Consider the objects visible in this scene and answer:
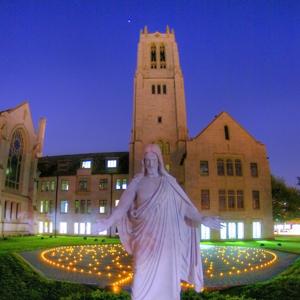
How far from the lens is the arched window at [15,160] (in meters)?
52.2

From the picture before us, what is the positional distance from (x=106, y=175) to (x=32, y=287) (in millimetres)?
48483

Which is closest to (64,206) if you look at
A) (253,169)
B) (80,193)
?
(80,193)

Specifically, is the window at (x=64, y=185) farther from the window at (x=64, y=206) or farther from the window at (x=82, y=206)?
the window at (x=82, y=206)

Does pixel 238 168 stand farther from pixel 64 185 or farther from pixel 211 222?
pixel 211 222

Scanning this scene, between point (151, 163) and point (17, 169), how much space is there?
5204 centimetres

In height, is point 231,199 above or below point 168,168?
below

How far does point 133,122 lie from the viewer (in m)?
56.7

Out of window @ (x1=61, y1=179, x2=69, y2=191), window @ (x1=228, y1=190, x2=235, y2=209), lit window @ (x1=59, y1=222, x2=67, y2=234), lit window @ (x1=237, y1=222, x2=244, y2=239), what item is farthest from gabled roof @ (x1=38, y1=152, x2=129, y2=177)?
lit window @ (x1=237, y1=222, x2=244, y2=239)

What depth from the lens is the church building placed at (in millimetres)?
45812

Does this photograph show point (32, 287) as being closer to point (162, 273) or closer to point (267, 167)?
point (162, 273)

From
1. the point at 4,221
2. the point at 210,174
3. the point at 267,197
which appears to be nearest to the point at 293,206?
the point at 267,197

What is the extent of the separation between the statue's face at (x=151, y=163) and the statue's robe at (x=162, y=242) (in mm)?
227

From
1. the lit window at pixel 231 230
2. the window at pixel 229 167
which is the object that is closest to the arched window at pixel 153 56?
the window at pixel 229 167

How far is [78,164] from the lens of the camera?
6397 cm
